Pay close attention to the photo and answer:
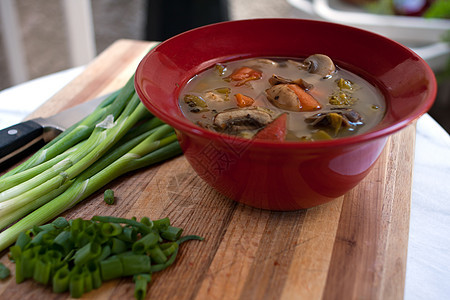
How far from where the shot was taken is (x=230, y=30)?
235 cm

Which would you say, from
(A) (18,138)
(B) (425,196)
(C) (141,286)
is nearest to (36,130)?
(A) (18,138)

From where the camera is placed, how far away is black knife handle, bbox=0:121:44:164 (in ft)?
7.20

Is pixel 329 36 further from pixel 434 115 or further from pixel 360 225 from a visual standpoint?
pixel 434 115

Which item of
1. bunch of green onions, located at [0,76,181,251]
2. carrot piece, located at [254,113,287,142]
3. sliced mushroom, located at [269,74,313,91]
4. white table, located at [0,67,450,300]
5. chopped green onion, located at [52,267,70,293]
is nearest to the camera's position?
chopped green onion, located at [52,267,70,293]

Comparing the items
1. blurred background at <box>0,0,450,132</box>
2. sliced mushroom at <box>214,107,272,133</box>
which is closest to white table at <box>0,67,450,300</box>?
sliced mushroom at <box>214,107,272,133</box>

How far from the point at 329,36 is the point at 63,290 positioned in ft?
5.15

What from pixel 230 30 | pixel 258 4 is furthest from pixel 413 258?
pixel 258 4

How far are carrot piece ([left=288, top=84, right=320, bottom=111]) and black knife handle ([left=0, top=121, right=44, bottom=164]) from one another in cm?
120

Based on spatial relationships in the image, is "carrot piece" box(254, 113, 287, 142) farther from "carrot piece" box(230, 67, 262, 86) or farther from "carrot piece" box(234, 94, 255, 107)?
"carrot piece" box(230, 67, 262, 86)

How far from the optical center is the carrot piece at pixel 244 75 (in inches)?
85.4

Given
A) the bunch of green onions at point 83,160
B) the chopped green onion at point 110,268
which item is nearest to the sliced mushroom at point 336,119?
the bunch of green onions at point 83,160

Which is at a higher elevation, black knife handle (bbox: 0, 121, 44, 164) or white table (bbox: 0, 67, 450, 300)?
black knife handle (bbox: 0, 121, 44, 164)

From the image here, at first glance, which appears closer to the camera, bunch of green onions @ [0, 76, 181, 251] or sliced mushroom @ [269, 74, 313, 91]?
bunch of green onions @ [0, 76, 181, 251]

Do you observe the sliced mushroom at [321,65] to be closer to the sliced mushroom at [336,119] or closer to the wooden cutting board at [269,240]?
the sliced mushroom at [336,119]
